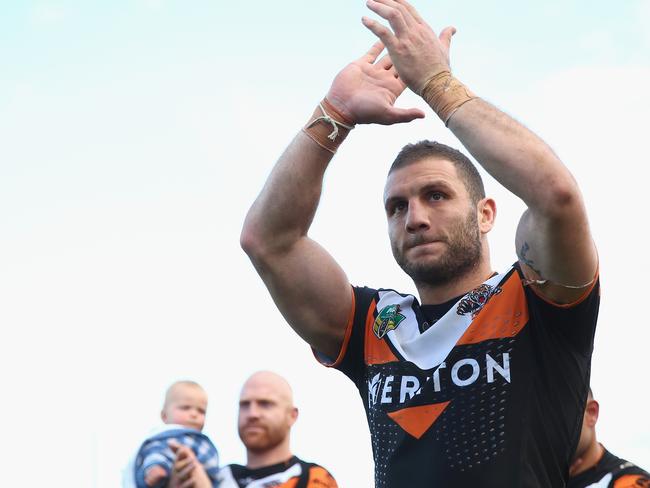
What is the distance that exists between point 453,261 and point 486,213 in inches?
15.6

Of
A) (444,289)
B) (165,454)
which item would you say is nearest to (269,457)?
(165,454)

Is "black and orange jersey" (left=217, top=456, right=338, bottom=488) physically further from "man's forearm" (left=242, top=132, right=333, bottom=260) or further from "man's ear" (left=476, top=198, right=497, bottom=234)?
"man's ear" (left=476, top=198, right=497, bottom=234)

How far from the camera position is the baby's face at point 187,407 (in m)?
5.72

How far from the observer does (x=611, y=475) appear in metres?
6.58

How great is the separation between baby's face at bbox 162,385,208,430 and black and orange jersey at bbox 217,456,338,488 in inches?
16.5

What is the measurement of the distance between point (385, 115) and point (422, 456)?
1.29 metres

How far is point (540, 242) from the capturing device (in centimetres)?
345

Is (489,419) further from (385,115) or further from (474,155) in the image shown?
(385,115)

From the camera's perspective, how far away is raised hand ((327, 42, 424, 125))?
3.81 meters

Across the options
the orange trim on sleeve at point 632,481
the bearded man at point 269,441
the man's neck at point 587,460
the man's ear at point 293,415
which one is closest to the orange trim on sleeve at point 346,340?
the bearded man at point 269,441

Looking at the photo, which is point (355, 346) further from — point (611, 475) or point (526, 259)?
point (611, 475)

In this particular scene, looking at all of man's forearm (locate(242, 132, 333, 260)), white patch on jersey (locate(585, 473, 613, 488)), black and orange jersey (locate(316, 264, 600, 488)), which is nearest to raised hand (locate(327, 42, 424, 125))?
man's forearm (locate(242, 132, 333, 260))

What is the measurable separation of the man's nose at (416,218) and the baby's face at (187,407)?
2.32m

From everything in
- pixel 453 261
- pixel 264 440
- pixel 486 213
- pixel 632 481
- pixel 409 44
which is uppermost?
pixel 409 44
